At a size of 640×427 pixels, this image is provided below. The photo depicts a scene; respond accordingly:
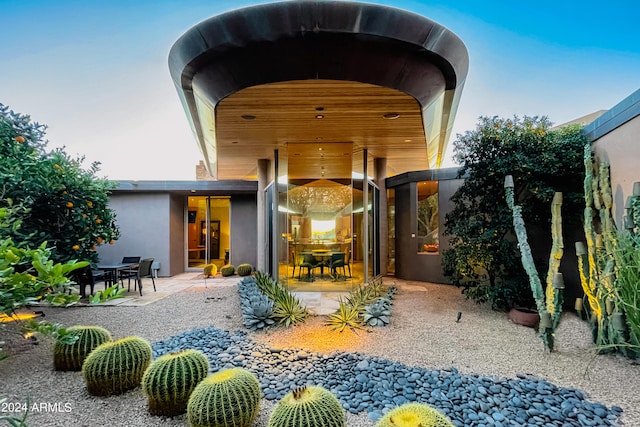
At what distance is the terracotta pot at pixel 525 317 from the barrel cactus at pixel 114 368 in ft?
16.6

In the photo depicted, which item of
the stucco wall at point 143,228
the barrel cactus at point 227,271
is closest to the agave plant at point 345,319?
the barrel cactus at point 227,271

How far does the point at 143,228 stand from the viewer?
35.5 feet

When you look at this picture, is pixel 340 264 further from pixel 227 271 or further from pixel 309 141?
pixel 227 271

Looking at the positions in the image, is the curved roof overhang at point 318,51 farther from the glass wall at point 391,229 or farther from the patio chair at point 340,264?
the glass wall at point 391,229

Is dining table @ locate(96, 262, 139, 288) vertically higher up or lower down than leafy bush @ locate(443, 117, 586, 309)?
lower down

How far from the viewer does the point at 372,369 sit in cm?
341

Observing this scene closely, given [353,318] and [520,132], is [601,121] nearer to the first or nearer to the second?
[520,132]

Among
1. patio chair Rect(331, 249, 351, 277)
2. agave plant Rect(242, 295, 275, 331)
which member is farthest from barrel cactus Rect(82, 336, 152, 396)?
patio chair Rect(331, 249, 351, 277)

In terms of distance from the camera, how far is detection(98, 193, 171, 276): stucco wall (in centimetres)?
1080

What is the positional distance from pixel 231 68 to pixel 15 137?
3329mm

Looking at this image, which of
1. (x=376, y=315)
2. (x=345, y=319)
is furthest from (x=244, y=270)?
(x=376, y=315)

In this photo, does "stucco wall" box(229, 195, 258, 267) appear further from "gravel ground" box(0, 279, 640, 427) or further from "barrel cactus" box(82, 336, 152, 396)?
"barrel cactus" box(82, 336, 152, 396)

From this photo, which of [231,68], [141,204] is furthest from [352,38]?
[141,204]

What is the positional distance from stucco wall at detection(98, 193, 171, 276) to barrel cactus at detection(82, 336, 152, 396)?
27.4 ft
